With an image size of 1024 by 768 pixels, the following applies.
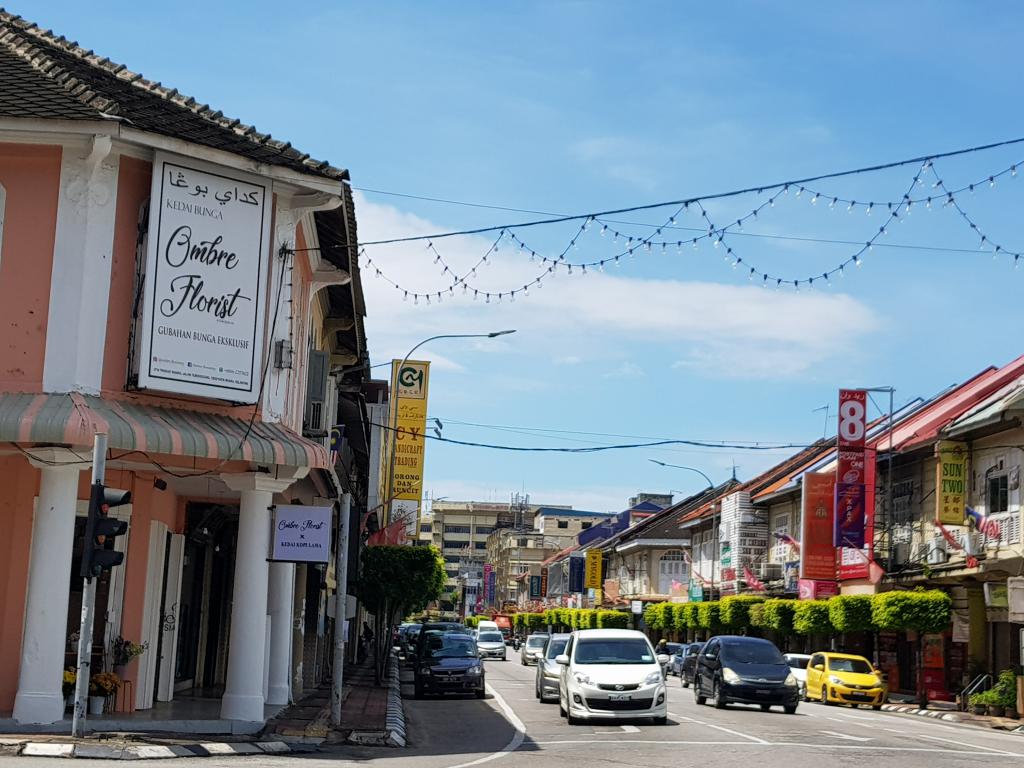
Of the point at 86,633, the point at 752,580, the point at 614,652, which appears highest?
the point at 752,580

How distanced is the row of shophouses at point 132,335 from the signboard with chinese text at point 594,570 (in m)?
75.9

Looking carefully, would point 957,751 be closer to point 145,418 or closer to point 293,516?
point 293,516

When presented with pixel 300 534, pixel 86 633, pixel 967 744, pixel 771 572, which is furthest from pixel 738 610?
pixel 86 633

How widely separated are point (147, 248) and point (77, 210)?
104 centimetres

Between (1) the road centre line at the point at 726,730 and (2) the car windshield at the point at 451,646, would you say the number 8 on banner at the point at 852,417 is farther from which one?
(1) the road centre line at the point at 726,730

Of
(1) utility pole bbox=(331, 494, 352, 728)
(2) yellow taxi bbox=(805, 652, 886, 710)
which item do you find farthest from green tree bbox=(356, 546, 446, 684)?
(1) utility pole bbox=(331, 494, 352, 728)

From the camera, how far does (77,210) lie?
59.7 ft

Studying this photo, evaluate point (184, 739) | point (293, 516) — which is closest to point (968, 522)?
point (293, 516)

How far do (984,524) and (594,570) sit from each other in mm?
61631

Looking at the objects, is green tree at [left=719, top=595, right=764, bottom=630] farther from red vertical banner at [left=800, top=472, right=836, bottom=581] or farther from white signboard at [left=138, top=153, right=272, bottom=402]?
white signboard at [left=138, top=153, right=272, bottom=402]

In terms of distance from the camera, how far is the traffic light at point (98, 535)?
49.9 ft

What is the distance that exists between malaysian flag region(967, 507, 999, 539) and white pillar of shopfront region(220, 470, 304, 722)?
2282 cm

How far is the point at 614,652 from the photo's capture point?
25.0 metres

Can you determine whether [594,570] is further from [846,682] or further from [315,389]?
[315,389]
